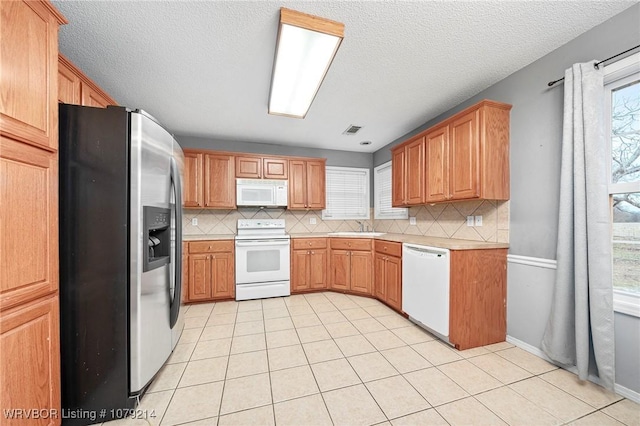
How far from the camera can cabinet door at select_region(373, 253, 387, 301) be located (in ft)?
10.8

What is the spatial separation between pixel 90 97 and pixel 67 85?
307 mm

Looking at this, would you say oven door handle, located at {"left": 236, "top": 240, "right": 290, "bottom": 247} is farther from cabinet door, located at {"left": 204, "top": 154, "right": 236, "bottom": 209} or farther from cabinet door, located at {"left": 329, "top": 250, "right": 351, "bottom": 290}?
cabinet door, located at {"left": 329, "top": 250, "right": 351, "bottom": 290}

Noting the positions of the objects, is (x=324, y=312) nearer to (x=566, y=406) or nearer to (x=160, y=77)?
(x=566, y=406)

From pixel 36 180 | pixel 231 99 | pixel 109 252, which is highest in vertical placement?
pixel 231 99

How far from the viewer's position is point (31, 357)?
111cm

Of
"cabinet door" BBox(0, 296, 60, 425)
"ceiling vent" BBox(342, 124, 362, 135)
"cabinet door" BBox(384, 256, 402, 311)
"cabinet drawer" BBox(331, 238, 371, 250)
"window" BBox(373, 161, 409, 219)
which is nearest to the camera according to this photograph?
"cabinet door" BBox(0, 296, 60, 425)

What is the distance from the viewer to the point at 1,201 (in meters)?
0.98

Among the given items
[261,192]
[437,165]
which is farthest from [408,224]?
[261,192]

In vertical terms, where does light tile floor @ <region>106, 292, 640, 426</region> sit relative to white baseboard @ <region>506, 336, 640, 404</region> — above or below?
below

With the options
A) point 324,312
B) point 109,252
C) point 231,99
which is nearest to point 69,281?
point 109,252

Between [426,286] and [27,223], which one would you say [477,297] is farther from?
[27,223]

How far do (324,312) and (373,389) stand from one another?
1.43 meters

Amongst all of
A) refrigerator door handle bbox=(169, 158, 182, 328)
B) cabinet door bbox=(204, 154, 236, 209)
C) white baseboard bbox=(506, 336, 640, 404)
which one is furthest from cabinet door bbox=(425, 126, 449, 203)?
cabinet door bbox=(204, 154, 236, 209)

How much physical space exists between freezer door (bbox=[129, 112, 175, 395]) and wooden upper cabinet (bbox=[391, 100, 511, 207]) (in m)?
2.64
